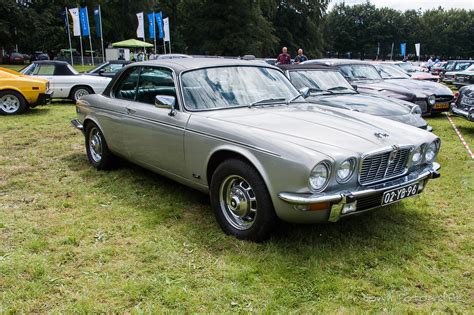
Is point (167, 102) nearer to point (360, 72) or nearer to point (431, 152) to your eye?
point (431, 152)

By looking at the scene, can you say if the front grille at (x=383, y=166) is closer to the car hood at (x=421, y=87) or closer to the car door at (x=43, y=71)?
the car hood at (x=421, y=87)

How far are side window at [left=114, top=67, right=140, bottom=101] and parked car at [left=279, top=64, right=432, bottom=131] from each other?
9.98ft

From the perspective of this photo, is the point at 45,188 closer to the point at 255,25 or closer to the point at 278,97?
the point at 278,97

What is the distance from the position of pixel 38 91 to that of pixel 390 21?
3518 inches

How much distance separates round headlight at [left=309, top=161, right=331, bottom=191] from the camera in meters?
3.26

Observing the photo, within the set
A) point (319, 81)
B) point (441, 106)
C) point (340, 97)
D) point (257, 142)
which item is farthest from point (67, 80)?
point (257, 142)

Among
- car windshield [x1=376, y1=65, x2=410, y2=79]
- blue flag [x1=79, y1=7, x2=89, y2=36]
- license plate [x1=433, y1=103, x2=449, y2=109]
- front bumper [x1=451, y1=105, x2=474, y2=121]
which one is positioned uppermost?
blue flag [x1=79, y1=7, x2=89, y2=36]

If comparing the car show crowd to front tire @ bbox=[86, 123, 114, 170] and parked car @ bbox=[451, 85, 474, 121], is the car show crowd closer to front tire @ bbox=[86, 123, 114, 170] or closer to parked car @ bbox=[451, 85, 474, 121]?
front tire @ bbox=[86, 123, 114, 170]

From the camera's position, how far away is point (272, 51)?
5441 cm

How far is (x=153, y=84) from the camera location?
500cm

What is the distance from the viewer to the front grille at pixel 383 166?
137 inches

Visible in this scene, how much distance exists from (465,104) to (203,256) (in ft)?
25.8

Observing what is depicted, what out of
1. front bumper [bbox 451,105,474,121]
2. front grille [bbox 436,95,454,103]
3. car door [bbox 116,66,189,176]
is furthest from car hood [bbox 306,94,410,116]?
front grille [bbox 436,95,454,103]

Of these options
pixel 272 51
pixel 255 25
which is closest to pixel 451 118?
pixel 255 25
